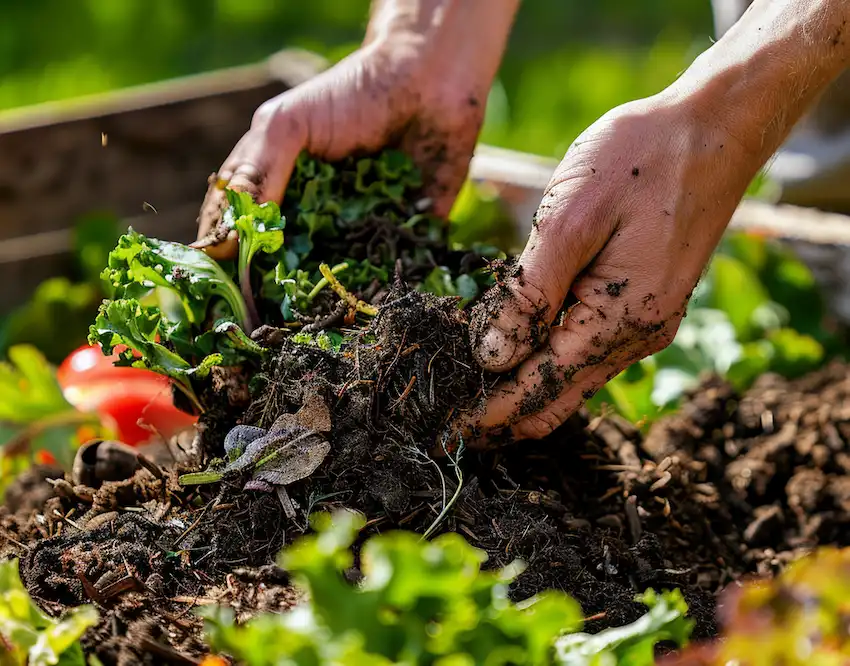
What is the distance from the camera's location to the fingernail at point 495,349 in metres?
1.99

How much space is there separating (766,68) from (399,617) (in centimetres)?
154

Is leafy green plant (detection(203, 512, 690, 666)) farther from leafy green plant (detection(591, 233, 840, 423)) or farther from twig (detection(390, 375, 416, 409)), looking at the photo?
leafy green plant (detection(591, 233, 840, 423))

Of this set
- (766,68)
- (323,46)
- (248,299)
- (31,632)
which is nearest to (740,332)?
(766,68)

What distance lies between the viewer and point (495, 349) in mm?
1994

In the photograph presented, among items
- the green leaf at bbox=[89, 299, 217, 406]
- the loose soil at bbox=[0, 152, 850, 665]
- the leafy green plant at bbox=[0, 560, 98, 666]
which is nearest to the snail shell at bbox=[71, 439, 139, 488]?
the loose soil at bbox=[0, 152, 850, 665]

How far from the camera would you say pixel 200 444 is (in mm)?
2143

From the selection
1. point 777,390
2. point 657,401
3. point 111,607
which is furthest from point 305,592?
point 777,390

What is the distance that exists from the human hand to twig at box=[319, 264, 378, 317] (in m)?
0.34

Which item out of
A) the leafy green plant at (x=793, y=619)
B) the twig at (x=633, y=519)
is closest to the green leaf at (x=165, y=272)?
the twig at (x=633, y=519)

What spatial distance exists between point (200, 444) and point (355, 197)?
2.68 feet

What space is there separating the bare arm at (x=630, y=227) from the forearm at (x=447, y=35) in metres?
0.88

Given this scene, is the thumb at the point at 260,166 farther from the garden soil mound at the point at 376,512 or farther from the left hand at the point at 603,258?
the left hand at the point at 603,258

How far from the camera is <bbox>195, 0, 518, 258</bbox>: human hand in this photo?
2.43m

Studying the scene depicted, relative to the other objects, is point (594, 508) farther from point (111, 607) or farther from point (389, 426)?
point (111, 607)
